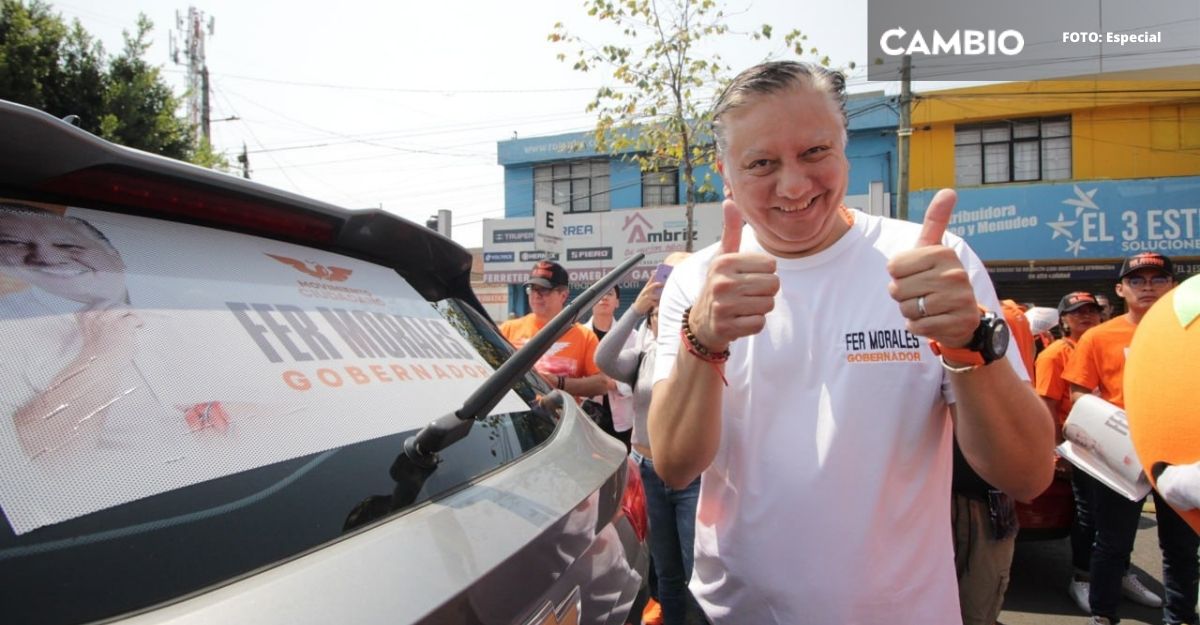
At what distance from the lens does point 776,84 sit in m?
1.43

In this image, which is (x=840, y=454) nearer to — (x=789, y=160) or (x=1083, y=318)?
(x=789, y=160)

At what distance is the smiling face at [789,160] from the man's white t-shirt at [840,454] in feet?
0.40

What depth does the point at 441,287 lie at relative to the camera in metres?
1.77

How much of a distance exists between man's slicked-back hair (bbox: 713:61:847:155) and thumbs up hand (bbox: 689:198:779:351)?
13.8 inches

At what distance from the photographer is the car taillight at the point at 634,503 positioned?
1.53 m

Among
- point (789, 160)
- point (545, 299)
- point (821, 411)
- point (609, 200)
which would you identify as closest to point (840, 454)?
point (821, 411)

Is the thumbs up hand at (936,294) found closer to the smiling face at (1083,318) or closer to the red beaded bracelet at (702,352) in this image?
the red beaded bracelet at (702,352)

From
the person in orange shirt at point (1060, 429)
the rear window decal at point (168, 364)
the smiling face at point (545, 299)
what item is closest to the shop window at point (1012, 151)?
the person in orange shirt at point (1060, 429)

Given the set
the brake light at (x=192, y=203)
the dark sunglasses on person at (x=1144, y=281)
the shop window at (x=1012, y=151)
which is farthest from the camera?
the shop window at (x=1012, y=151)

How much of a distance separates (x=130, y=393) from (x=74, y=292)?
0.58ft

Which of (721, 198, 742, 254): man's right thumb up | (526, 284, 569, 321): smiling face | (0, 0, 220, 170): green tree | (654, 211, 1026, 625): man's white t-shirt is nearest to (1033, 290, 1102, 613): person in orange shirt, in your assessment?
(526, 284, 569, 321): smiling face

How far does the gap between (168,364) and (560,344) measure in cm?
373

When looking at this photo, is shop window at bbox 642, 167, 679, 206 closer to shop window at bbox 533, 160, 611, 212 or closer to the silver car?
shop window at bbox 533, 160, 611, 212

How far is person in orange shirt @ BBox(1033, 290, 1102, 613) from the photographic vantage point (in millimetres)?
4125
